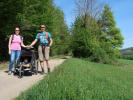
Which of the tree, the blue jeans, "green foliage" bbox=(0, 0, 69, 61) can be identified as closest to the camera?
the blue jeans

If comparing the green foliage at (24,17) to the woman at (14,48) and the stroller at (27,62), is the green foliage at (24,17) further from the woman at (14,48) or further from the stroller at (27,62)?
the stroller at (27,62)

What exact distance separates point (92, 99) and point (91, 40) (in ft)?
100

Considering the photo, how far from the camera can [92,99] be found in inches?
404

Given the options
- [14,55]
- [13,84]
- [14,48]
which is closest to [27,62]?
[14,55]

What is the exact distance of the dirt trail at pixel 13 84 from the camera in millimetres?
12216

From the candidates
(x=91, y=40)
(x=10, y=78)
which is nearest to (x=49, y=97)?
(x=10, y=78)

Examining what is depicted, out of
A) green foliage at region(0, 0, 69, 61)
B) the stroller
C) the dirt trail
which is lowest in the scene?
the dirt trail

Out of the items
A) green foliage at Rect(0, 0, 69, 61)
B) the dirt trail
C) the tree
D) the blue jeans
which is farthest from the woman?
the tree

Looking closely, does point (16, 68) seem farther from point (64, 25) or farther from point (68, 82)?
Result: point (64, 25)

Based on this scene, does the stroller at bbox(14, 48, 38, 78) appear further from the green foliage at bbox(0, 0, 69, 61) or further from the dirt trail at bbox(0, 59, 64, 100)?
the green foliage at bbox(0, 0, 69, 61)

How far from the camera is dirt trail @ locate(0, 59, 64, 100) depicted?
12216mm

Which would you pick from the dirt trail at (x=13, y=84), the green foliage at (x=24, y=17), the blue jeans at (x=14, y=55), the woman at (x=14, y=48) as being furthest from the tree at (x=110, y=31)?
the dirt trail at (x=13, y=84)

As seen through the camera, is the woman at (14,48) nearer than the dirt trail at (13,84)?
No

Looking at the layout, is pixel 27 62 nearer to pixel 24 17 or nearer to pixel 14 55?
pixel 14 55
